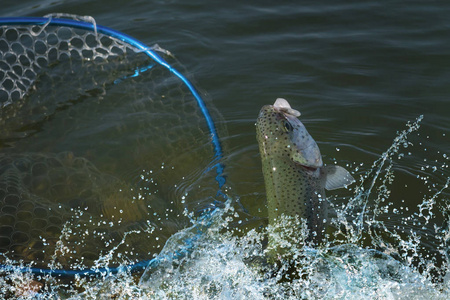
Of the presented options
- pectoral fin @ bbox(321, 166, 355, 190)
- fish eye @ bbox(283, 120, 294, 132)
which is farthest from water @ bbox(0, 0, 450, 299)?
fish eye @ bbox(283, 120, 294, 132)

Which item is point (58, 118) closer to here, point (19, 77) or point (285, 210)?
point (19, 77)

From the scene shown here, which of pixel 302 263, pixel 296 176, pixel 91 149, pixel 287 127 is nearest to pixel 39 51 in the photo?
pixel 91 149

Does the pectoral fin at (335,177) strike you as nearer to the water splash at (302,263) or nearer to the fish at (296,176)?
the fish at (296,176)

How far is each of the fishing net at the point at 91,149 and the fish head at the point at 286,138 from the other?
106 cm

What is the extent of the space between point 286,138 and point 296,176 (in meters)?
0.29

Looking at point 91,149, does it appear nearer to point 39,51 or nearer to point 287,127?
point 39,51

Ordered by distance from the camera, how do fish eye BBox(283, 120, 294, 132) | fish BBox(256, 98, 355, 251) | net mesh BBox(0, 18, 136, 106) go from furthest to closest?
net mesh BBox(0, 18, 136, 106)
fish eye BBox(283, 120, 294, 132)
fish BBox(256, 98, 355, 251)

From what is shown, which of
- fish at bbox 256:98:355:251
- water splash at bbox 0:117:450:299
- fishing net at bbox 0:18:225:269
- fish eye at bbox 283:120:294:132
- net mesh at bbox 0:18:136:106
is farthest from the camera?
net mesh at bbox 0:18:136:106

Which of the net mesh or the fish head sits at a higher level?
the net mesh

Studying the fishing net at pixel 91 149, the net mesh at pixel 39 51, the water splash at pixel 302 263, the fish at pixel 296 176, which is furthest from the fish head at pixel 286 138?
the net mesh at pixel 39 51

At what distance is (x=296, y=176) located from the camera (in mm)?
3904

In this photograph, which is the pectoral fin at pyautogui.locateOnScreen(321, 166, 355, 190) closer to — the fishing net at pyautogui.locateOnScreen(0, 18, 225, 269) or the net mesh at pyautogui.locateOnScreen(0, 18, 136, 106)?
the fishing net at pyautogui.locateOnScreen(0, 18, 225, 269)

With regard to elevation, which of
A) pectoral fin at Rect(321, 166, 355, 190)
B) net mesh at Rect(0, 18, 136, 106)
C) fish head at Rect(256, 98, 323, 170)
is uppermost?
net mesh at Rect(0, 18, 136, 106)

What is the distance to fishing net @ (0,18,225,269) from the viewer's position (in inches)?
183
